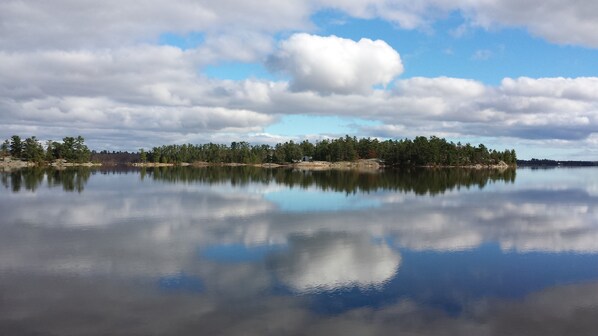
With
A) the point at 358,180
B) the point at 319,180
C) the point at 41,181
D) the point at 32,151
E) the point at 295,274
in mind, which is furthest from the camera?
the point at 32,151

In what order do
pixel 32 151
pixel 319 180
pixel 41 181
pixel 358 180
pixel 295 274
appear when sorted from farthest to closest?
pixel 32 151
pixel 358 180
pixel 319 180
pixel 41 181
pixel 295 274

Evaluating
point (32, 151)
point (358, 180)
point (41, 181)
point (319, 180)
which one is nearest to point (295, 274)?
point (319, 180)

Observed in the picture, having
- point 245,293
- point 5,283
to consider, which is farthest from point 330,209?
point 5,283

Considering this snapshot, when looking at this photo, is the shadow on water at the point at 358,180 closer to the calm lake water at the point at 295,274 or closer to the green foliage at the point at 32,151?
the calm lake water at the point at 295,274

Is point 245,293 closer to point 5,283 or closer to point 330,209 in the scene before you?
point 5,283

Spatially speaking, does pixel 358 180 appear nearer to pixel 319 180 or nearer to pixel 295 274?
pixel 319 180

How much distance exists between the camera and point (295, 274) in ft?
65.0

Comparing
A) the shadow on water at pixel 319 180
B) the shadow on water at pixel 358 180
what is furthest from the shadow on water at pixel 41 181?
the shadow on water at pixel 358 180

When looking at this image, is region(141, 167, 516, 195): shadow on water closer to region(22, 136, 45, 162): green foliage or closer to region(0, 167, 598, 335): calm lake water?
region(0, 167, 598, 335): calm lake water

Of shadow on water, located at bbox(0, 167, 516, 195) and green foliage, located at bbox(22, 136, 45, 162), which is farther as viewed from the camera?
green foliage, located at bbox(22, 136, 45, 162)

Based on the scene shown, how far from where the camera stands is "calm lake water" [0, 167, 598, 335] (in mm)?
14602

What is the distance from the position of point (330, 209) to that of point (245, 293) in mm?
25407

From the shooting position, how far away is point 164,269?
20516mm

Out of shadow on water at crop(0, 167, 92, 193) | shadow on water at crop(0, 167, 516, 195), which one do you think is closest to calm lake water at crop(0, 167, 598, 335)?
shadow on water at crop(0, 167, 516, 195)
